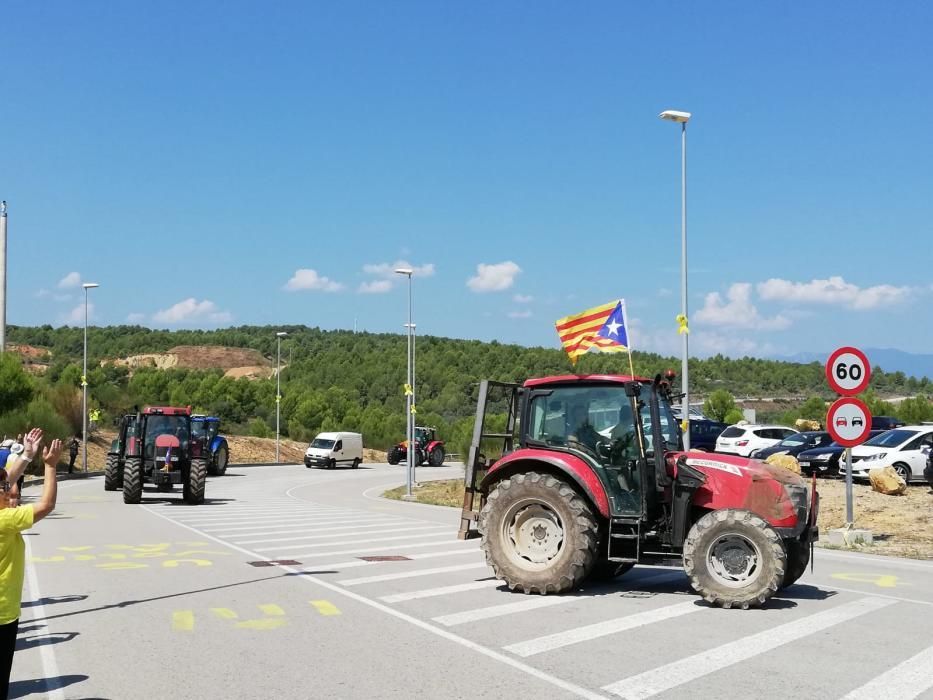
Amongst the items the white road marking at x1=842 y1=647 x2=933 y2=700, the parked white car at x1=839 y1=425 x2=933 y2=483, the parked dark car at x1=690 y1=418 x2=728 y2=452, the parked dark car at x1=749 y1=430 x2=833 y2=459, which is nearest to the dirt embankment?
the parked dark car at x1=690 y1=418 x2=728 y2=452

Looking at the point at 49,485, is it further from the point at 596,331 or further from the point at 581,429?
the point at 596,331

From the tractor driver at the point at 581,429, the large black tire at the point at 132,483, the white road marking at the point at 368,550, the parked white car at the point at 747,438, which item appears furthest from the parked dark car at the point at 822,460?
the tractor driver at the point at 581,429

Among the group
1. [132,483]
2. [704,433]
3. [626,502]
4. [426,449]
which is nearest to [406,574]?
[626,502]

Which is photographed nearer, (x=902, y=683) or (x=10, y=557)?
(x=10, y=557)

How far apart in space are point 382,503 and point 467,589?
18.2 metres

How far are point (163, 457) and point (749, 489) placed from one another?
2023 centimetres

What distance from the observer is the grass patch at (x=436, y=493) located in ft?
100

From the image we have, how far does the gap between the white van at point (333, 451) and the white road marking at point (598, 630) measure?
46953 mm

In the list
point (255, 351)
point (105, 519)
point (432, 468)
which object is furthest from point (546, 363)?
point (105, 519)

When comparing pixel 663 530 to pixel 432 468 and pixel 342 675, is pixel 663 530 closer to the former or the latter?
pixel 342 675

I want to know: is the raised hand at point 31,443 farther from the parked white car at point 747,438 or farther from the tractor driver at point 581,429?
the parked white car at point 747,438

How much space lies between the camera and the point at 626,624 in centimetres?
888

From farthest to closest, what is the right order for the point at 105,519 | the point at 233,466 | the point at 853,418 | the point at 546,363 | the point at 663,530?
the point at 546,363 < the point at 233,466 < the point at 105,519 < the point at 853,418 < the point at 663,530

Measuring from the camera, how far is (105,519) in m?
21.0
